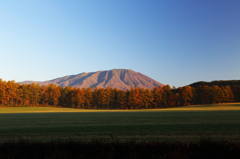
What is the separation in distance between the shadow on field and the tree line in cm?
9732

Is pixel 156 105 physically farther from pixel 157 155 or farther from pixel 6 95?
pixel 157 155

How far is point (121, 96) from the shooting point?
10450cm

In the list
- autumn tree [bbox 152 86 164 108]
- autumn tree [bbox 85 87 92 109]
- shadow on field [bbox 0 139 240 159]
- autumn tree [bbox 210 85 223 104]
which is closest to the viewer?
shadow on field [bbox 0 139 240 159]

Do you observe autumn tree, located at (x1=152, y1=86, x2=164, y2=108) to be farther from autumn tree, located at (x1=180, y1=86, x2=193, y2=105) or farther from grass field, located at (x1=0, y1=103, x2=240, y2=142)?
grass field, located at (x1=0, y1=103, x2=240, y2=142)

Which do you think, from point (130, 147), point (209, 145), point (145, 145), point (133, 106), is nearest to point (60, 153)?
point (130, 147)

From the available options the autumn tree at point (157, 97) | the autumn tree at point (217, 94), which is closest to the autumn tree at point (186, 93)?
the autumn tree at point (217, 94)

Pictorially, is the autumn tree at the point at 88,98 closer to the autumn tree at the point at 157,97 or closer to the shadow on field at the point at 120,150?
the autumn tree at the point at 157,97

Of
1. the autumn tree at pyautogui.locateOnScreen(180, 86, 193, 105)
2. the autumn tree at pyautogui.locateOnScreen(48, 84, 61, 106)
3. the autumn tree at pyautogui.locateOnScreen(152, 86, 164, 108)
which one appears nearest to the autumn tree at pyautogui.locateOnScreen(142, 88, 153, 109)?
the autumn tree at pyautogui.locateOnScreen(152, 86, 164, 108)

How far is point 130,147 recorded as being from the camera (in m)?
6.56

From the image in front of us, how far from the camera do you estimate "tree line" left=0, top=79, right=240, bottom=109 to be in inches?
3895

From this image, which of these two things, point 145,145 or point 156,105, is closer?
point 145,145

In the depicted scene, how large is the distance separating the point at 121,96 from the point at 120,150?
98.3m

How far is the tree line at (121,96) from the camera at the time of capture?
98938 millimetres

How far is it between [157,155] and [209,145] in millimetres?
1880
